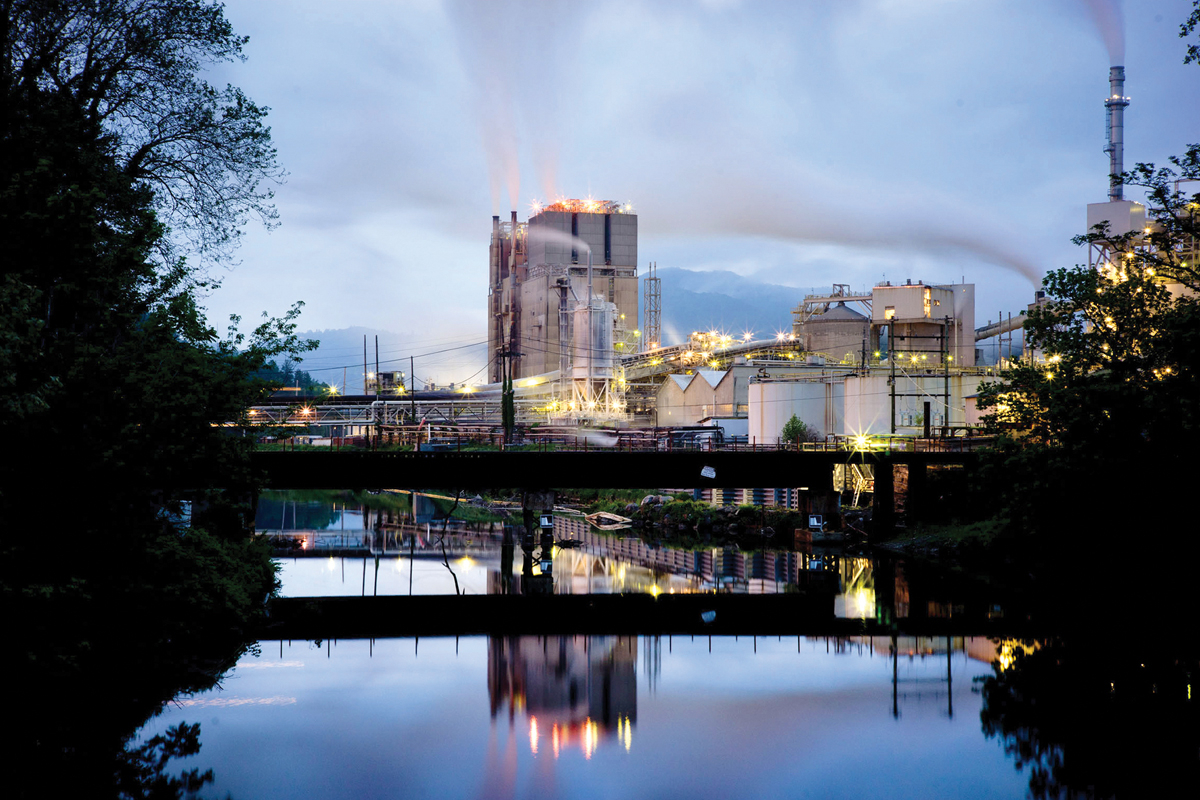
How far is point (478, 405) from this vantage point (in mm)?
95125

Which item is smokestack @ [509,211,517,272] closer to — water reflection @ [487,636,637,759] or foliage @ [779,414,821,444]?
foliage @ [779,414,821,444]

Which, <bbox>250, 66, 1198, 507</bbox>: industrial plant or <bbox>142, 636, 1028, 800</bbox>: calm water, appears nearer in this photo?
<bbox>142, 636, 1028, 800</bbox>: calm water

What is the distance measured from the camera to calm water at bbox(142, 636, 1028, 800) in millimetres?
18484

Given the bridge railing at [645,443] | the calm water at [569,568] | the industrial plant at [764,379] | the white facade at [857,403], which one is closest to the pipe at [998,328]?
the industrial plant at [764,379]

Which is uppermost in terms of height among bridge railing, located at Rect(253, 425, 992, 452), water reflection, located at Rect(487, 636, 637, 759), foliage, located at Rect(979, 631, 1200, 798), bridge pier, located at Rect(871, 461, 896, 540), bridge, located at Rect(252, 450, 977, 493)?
bridge railing, located at Rect(253, 425, 992, 452)

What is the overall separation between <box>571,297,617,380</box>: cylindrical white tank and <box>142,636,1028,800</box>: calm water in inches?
2172

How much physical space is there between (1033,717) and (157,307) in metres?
21.4

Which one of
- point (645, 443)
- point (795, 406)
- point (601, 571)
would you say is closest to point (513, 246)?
point (795, 406)

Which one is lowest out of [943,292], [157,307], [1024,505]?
[1024,505]

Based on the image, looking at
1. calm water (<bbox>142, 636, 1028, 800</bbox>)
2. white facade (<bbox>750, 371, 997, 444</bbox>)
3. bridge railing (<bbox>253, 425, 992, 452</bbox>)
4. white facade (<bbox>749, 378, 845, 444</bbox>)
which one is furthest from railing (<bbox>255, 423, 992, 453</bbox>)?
calm water (<bbox>142, 636, 1028, 800</bbox>)

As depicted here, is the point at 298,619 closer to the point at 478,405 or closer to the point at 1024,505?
the point at 1024,505

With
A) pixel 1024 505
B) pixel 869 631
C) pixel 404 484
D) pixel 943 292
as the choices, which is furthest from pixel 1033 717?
pixel 943 292

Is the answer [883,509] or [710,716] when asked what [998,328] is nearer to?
[883,509]

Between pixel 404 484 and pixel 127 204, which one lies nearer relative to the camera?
pixel 127 204
